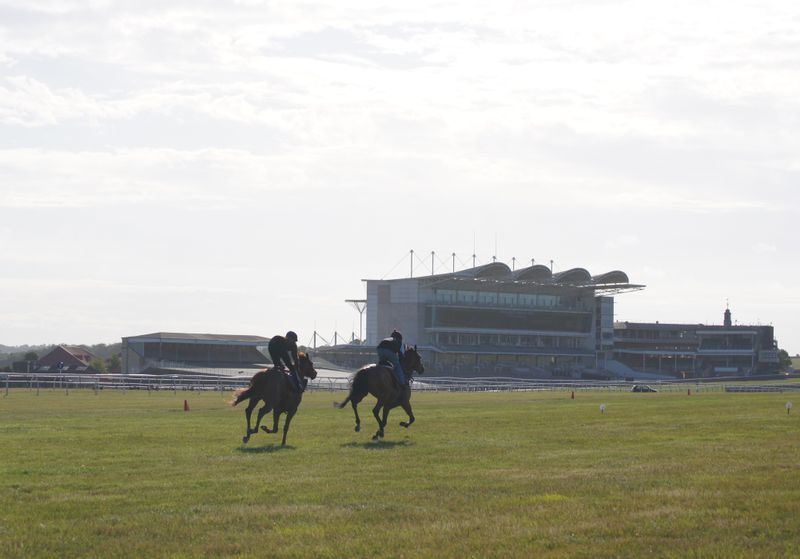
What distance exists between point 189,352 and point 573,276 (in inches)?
2347

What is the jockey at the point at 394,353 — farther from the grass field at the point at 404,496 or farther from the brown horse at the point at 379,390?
the grass field at the point at 404,496

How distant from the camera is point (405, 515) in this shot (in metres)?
13.9

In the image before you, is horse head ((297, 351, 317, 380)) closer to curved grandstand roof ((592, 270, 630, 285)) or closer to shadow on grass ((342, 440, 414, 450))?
shadow on grass ((342, 440, 414, 450))

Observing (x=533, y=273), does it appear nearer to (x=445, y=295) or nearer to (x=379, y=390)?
(x=445, y=295)

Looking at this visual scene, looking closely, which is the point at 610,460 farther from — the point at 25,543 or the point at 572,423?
the point at 572,423

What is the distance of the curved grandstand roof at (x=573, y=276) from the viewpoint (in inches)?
6884

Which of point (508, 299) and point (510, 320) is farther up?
point (508, 299)

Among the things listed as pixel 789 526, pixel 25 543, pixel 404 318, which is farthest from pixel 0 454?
pixel 404 318

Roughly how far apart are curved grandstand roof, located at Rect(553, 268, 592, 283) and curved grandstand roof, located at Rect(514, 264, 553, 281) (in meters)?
2.38

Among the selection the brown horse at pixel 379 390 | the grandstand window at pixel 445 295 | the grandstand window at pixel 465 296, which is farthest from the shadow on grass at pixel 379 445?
the grandstand window at pixel 465 296

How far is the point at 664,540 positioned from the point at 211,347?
142279 millimetres

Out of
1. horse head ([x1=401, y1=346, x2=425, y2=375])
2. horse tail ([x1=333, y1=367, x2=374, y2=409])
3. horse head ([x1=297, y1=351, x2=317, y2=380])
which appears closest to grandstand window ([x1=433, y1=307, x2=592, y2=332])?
horse head ([x1=401, y1=346, x2=425, y2=375])

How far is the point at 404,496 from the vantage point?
616 inches

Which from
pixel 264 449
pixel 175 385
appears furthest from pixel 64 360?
pixel 264 449
